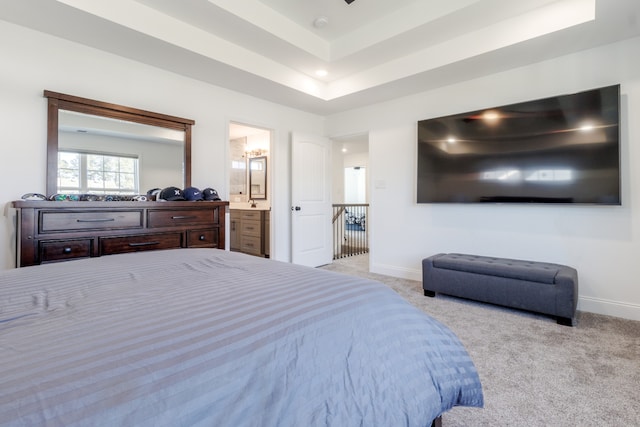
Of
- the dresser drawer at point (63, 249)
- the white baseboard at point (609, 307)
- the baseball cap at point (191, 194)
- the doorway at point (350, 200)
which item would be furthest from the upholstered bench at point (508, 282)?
the dresser drawer at point (63, 249)

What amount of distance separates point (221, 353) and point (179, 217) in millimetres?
2446

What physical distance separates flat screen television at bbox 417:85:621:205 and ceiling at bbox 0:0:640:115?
20.3 inches

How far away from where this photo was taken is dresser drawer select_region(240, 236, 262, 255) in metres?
5.43

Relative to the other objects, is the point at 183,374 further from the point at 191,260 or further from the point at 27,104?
the point at 27,104

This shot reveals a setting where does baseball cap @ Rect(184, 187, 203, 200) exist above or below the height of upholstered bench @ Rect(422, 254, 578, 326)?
above

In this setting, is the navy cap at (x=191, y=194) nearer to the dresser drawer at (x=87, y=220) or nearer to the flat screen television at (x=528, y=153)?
the dresser drawer at (x=87, y=220)

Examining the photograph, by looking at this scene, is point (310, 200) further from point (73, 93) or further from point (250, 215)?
point (73, 93)

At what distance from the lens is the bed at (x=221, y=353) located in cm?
54

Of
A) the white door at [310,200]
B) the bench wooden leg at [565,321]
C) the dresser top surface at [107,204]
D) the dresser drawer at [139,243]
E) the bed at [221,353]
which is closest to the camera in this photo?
the bed at [221,353]

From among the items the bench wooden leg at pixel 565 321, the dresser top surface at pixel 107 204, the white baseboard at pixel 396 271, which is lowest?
the bench wooden leg at pixel 565 321

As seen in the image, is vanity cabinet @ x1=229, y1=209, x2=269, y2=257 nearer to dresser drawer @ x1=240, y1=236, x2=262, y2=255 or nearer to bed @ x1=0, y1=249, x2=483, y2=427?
dresser drawer @ x1=240, y1=236, x2=262, y2=255

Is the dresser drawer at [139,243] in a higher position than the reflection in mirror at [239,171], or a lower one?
lower

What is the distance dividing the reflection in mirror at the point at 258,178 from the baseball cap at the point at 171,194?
271 centimetres

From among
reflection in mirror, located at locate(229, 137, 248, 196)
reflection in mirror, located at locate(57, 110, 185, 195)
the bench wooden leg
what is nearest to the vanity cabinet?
reflection in mirror, located at locate(229, 137, 248, 196)
